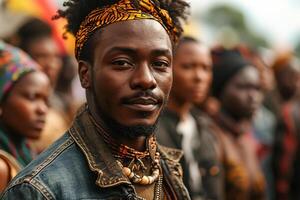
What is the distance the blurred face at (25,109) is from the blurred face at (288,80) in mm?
5074

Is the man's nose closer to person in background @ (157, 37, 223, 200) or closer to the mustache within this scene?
the mustache

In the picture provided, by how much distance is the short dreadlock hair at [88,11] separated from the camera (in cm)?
296

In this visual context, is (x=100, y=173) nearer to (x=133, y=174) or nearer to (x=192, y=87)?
(x=133, y=174)

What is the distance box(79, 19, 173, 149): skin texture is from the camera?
281 centimetres

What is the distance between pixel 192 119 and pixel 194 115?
0.14m

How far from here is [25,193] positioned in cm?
261

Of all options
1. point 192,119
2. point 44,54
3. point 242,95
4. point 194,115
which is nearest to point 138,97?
point 192,119

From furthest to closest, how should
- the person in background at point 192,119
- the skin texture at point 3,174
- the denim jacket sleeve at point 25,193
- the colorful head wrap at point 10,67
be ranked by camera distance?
the person in background at point 192,119 < the colorful head wrap at point 10,67 < the skin texture at point 3,174 < the denim jacket sleeve at point 25,193

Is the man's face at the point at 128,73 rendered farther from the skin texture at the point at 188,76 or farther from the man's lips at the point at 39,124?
the skin texture at the point at 188,76

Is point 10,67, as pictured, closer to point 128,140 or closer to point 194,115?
point 128,140

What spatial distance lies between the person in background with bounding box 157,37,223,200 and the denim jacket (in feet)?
8.60

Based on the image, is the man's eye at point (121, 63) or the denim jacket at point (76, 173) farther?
the man's eye at point (121, 63)

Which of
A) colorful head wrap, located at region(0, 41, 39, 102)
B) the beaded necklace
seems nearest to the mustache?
the beaded necklace

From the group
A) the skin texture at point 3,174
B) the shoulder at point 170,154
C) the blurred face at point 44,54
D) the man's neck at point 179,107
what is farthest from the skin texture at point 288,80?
the skin texture at point 3,174
